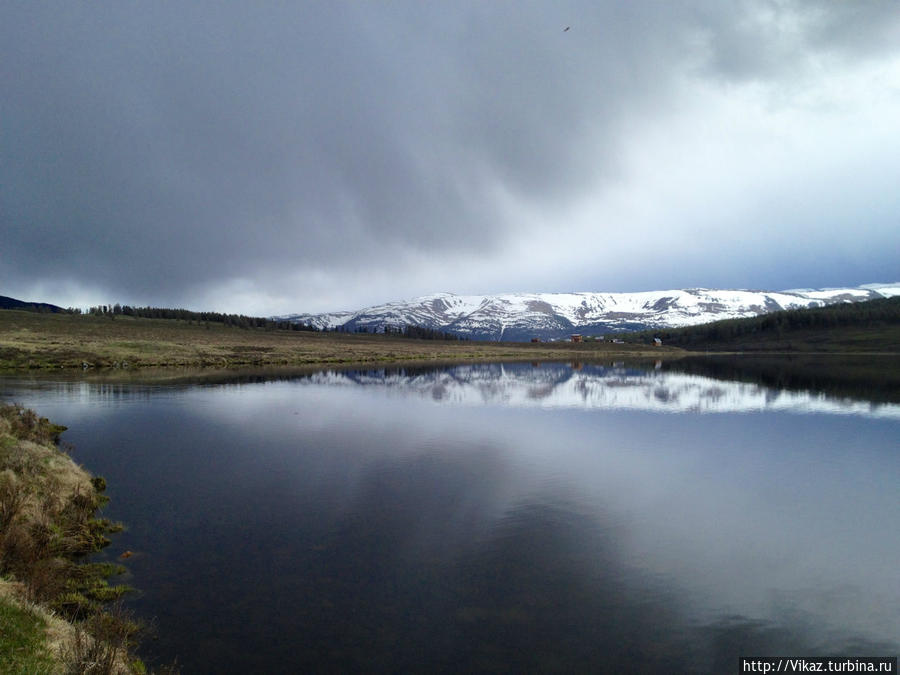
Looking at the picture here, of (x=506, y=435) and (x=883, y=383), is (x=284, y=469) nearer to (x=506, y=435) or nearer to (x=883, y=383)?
(x=506, y=435)

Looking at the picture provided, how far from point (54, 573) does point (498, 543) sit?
9.02 meters

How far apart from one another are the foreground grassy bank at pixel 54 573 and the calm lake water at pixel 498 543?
2.46 ft

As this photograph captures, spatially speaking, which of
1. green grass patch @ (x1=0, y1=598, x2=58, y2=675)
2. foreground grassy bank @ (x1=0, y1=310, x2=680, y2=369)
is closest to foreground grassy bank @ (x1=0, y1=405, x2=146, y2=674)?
green grass patch @ (x1=0, y1=598, x2=58, y2=675)

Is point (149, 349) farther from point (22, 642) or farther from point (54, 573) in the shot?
point (22, 642)

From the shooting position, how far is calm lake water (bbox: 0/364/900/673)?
8.67 metres

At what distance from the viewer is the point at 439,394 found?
150 ft

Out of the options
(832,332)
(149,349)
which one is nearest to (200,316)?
(149,349)

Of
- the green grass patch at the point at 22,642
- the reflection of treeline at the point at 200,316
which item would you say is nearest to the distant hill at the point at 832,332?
the reflection of treeline at the point at 200,316

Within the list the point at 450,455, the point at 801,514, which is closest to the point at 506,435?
the point at 450,455

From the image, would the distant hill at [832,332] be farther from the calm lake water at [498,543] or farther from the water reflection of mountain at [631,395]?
the calm lake water at [498,543]

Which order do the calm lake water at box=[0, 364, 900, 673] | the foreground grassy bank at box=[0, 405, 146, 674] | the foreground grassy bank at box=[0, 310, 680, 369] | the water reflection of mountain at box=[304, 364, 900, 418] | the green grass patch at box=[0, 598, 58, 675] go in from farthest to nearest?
A: the foreground grassy bank at box=[0, 310, 680, 369], the water reflection of mountain at box=[304, 364, 900, 418], the calm lake water at box=[0, 364, 900, 673], the foreground grassy bank at box=[0, 405, 146, 674], the green grass patch at box=[0, 598, 58, 675]

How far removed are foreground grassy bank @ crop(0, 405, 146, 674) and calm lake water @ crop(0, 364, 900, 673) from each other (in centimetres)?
75

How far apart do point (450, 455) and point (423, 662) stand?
45.4 feet

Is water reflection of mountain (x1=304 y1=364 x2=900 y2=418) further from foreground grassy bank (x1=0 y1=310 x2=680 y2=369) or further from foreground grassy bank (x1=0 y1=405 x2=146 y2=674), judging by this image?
foreground grassy bank (x1=0 y1=405 x2=146 y2=674)
